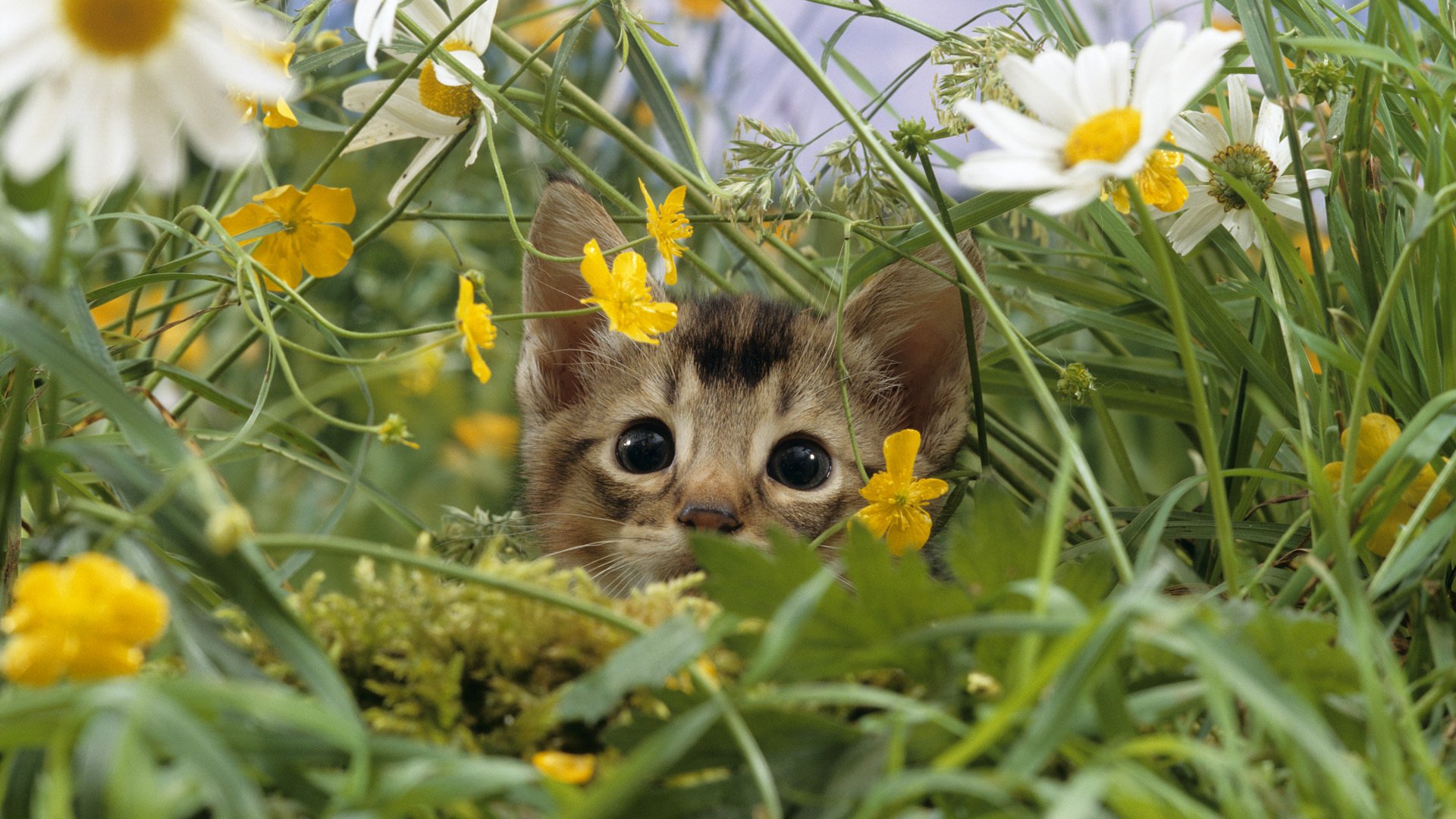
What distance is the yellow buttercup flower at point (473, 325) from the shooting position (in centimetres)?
85

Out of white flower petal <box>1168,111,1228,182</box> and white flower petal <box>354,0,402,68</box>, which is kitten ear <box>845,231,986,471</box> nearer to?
white flower petal <box>1168,111,1228,182</box>

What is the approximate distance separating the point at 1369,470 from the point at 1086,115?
471 millimetres

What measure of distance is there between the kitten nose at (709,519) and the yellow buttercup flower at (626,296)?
0.95 feet

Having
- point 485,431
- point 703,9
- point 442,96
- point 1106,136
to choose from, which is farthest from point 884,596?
point 485,431

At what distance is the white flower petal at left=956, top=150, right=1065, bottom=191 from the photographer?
0.62 m

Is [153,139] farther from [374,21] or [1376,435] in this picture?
[1376,435]

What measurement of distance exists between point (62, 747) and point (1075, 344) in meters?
1.86

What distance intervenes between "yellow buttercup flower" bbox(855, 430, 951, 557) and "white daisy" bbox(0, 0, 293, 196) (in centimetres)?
68

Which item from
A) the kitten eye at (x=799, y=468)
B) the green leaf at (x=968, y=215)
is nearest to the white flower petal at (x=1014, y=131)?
the green leaf at (x=968, y=215)

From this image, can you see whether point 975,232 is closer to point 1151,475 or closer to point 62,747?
point 1151,475

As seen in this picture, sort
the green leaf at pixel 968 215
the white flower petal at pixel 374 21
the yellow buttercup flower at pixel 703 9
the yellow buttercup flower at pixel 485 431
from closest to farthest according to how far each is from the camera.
A: the white flower petal at pixel 374 21
the green leaf at pixel 968 215
the yellow buttercup flower at pixel 703 9
the yellow buttercup flower at pixel 485 431

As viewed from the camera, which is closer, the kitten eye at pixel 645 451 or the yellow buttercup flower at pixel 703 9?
the kitten eye at pixel 645 451

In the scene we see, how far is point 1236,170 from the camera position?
1.10 metres

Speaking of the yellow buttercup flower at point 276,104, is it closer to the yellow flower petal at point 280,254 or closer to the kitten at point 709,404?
the yellow flower petal at point 280,254
